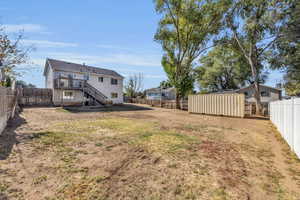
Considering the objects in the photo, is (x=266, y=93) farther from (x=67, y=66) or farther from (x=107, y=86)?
(x=67, y=66)

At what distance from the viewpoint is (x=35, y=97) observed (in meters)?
18.2

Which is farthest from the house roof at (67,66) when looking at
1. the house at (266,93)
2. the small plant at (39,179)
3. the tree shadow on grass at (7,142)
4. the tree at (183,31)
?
the house at (266,93)

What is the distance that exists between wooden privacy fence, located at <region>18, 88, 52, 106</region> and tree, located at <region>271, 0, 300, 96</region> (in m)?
26.6

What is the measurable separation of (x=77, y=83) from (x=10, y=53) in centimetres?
1220

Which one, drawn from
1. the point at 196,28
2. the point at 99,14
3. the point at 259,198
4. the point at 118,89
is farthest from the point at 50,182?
the point at 118,89

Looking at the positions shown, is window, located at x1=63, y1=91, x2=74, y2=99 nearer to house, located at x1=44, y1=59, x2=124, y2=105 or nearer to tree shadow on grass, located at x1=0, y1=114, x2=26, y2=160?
house, located at x1=44, y1=59, x2=124, y2=105

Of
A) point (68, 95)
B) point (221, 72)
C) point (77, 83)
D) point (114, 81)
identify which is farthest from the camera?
point (221, 72)

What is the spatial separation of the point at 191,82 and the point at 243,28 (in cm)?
814

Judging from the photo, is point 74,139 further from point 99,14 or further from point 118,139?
point 99,14

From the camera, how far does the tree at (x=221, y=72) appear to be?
31114 mm

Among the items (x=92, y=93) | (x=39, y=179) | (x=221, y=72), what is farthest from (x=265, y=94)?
(x=39, y=179)

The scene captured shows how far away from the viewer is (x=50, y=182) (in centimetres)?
283

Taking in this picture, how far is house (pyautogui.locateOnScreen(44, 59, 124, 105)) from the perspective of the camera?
62.5 feet

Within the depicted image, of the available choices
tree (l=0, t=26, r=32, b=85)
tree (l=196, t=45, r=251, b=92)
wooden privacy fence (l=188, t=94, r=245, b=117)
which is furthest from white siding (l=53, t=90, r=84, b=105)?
tree (l=196, t=45, r=251, b=92)
